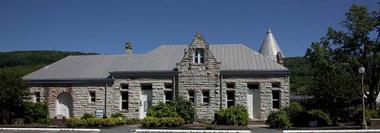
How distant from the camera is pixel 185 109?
31531 mm

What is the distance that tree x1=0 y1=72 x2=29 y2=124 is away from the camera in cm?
3144

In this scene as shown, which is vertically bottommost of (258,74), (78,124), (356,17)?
(78,124)

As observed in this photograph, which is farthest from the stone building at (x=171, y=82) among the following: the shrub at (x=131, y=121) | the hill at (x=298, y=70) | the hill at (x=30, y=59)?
the hill at (x=30, y=59)

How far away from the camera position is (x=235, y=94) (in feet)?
108

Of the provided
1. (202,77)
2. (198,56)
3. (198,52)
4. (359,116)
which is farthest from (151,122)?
(359,116)

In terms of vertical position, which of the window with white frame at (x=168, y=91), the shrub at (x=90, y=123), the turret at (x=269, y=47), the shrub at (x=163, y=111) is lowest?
the shrub at (x=90, y=123)

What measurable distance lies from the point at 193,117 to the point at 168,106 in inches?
93.3

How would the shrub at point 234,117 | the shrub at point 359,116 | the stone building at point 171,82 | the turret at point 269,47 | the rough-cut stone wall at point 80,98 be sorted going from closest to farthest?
the shrub at point 359,116 < the shrub at point 234,117 < the stone building at point 171,82 < the rough-cut stone wall at point 80,98 < the turret at point 269,47

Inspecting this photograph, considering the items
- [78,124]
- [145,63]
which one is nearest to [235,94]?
[145,63]

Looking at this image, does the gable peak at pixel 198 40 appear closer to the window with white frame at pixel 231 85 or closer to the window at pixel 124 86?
the window with white frame at pixel 231 85

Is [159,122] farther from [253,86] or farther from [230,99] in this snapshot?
[253,86]

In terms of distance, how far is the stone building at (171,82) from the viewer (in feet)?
108

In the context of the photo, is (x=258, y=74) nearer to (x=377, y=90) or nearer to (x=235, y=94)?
(x=235, y=94)

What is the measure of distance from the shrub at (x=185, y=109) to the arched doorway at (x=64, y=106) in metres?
9.80
